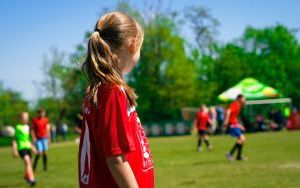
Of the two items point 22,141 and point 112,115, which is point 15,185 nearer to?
point 22,141

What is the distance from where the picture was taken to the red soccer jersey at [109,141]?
2.69m

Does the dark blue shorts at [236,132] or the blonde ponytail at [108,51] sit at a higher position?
the blonde ponytail at [108,51]

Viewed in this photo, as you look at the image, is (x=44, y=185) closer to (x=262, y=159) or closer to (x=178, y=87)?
(x=262, y=159)

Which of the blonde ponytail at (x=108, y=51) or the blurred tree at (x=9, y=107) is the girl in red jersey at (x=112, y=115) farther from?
the blurred tree at (x=9, y=107)

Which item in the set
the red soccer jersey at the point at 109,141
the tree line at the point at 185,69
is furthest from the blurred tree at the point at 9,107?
the red soccer jersey at the point at 109,141

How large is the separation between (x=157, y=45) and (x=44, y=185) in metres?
46.7

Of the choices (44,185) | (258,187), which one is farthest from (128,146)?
(44,185)

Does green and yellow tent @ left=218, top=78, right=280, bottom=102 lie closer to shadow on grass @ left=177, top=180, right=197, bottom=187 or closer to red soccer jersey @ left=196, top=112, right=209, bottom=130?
red soccer jersey @ left=196, top=112, right=209, bottom=130

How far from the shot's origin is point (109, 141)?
268 cm

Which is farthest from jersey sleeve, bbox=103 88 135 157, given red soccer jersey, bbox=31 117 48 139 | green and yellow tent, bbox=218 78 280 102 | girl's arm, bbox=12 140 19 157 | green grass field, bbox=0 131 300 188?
green and yellow tent, bbox=218 78 280 102

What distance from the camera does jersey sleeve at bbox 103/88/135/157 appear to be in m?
2.68

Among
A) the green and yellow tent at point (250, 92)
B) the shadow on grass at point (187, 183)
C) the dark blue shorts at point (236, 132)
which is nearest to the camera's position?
the shadow on grass at point (187, 183)

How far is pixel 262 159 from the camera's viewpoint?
53.1 feet

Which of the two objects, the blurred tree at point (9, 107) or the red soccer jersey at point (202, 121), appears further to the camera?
the blurred tree at point (9, 107)
